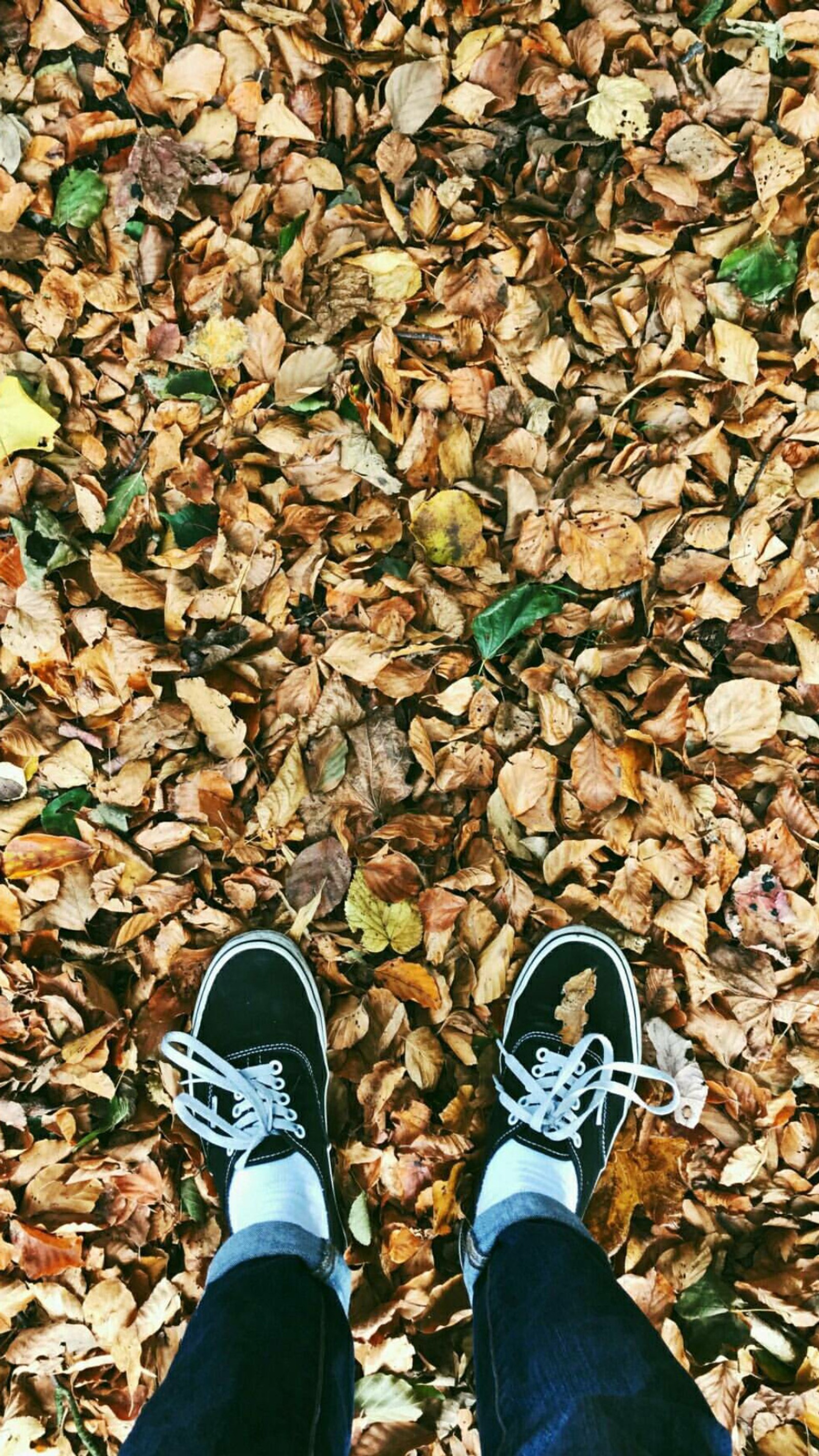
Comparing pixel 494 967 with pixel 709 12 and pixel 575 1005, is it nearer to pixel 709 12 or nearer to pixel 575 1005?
pixel 575 1005

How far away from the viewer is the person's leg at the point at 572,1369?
83 cm

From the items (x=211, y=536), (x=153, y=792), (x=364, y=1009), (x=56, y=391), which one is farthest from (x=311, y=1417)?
(x=56, y=391)

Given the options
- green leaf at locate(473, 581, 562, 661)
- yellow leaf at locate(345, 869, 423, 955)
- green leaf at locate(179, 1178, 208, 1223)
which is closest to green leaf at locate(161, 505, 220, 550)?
green leaf at locate(473, 581, 562, 661)

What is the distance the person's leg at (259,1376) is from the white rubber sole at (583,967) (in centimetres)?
43

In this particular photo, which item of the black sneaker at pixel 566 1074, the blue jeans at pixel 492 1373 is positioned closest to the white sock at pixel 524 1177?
the black sneaker at pixel 566 1074

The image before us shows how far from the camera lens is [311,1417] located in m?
0.86

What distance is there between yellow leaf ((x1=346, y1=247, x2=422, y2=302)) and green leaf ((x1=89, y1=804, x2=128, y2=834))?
0.80m

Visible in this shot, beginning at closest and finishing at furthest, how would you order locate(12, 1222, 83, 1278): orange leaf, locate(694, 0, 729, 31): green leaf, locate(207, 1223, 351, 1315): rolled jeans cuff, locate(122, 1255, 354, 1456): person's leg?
locate(122, 1255, 354, 1456): person's leg < locate(207, 1223, 351, 1315): rolled jeans cuff < locate(12, 1222, 83, 1278): orange leaf < locate(694, 0, 729, 31): green leaf

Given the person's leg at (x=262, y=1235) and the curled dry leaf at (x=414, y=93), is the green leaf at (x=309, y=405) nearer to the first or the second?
the curled dry leaf at (x=414, y=93)

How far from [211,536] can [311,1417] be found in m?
1.02

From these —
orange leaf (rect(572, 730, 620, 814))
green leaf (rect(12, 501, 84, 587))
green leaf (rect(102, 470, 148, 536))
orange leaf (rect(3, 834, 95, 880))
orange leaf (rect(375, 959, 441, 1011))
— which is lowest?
orange leaf (rect(375, 959, 441, 1011))

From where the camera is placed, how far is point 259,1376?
849 mm

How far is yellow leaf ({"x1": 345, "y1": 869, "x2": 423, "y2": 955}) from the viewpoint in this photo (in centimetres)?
119

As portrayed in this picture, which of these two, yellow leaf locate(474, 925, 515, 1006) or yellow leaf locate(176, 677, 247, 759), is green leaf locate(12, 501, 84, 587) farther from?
yellow leaf locate(474, 925, 515, 1006)
